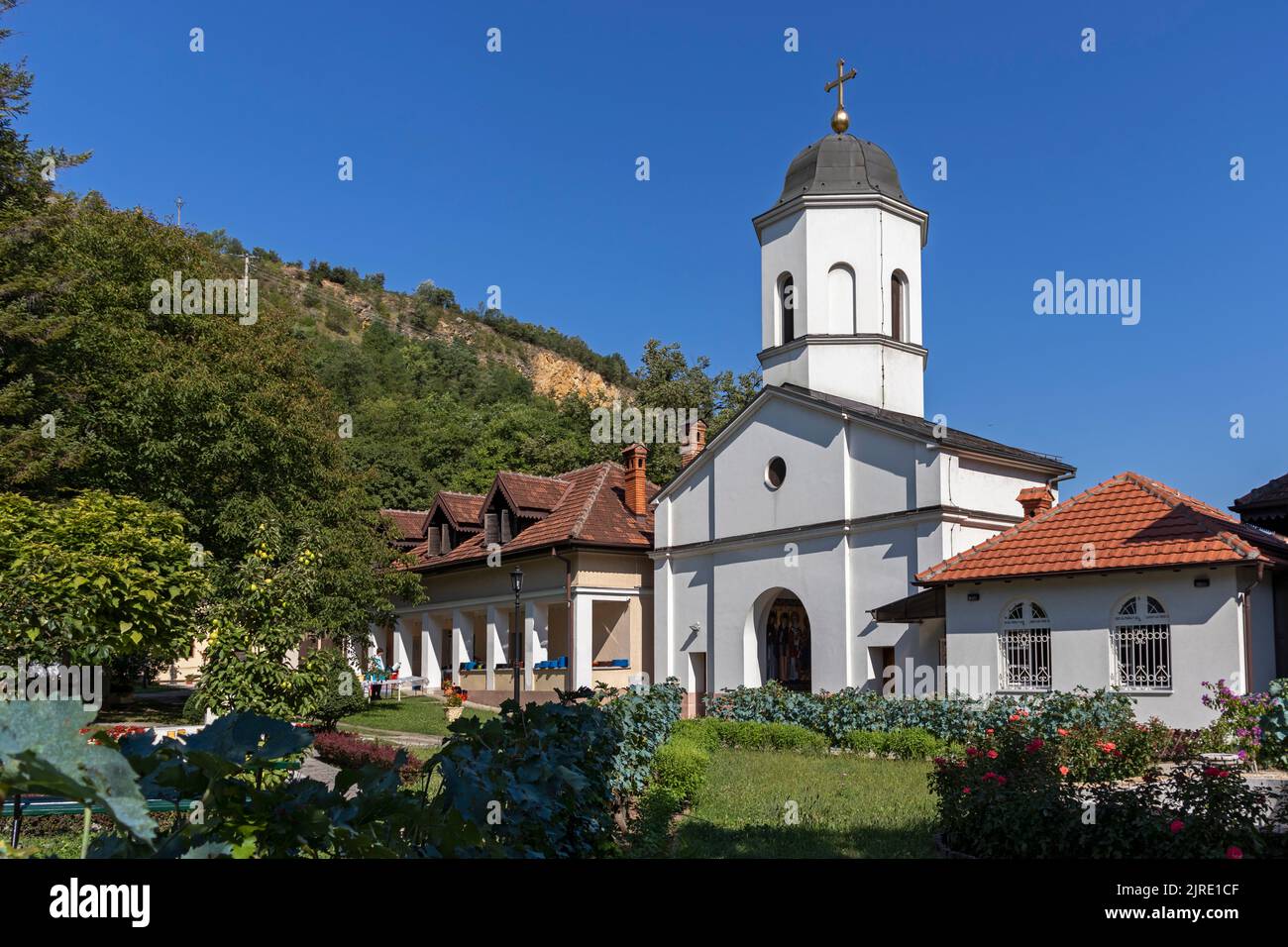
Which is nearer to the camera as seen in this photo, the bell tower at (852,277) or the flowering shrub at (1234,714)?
the flowering shrub at (1234,714)

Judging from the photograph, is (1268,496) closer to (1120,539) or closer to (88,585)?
(1120,539)

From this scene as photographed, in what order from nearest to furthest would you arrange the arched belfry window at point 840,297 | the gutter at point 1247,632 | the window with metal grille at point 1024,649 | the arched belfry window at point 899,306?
the gutter at point 1247,632 < the window with metal grille at point 1024,649 < the arched belfry window at point 840,297 < the arched belfry window at point 899,306

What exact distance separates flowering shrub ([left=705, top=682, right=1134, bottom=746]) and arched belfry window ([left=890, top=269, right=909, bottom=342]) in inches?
443

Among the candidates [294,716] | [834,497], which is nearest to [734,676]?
[834,497]

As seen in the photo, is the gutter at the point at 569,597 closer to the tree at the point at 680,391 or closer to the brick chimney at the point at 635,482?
the brick chimney at the point at 635,482

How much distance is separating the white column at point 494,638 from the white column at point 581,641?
4.33 m

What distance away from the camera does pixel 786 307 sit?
29.1 metres

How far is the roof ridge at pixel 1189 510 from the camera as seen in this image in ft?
54.7

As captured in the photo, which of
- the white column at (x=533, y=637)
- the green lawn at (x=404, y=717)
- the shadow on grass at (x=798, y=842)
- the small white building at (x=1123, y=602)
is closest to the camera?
the shadow on grass at (x=798, y=842)

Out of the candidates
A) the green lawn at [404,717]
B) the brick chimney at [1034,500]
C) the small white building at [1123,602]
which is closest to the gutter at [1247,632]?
the small white building at [1123,602]

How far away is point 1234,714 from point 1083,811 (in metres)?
10.4

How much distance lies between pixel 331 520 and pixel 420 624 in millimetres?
13245
